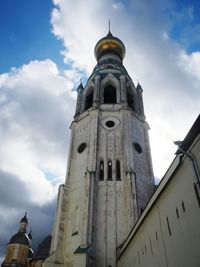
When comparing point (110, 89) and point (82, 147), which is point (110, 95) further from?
point (82, 147)

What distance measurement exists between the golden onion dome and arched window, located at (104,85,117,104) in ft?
34.9

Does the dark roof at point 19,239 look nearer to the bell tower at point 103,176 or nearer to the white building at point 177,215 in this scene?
the bell tower at point 103,176

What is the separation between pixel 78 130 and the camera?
95.8 feet

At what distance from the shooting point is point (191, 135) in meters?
8.79

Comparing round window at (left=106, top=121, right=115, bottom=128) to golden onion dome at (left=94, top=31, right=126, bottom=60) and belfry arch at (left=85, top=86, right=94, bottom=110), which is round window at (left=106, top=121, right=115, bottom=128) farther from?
golden onion dome at (left=94, top=31, right=126, bottom=60)

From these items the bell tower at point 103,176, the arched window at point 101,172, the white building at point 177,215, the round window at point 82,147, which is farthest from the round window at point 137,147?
→ the white building at point 177,215

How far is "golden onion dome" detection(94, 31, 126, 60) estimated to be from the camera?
A: 138ft

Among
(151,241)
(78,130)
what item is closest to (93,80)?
(78,130)

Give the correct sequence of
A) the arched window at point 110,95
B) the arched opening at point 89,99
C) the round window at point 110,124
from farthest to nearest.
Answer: the arched opening at point 89,99
the arched window at point 110,95
the round window at point 110,124

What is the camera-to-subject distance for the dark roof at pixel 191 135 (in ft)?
27.6

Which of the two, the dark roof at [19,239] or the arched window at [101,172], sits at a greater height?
the dark roof at [19,239]

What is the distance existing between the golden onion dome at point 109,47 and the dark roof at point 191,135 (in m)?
35.3

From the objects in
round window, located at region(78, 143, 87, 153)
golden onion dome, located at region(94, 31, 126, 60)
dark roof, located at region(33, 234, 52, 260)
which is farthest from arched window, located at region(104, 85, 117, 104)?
dark roof, located at region(33, 234, 52, 260)

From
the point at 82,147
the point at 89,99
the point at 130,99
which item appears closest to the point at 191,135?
the point at 82,147
